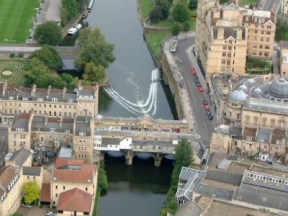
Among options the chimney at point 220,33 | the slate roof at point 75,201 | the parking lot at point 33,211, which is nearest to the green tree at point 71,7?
the chimney at point 220,33

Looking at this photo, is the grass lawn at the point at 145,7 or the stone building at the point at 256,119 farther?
the grass lawn at the point at 145,7

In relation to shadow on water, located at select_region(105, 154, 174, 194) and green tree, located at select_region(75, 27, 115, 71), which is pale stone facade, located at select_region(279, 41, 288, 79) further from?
shadow on water, located at select_region(105, 154, 174, 194)

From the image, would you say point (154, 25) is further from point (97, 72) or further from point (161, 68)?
point (97, 72)

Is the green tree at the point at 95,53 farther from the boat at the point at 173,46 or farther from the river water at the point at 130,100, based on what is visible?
the boat at the point at 173,46

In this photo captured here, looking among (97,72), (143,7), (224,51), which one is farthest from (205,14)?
(143,7)

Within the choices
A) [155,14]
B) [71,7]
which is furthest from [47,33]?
[155,14]

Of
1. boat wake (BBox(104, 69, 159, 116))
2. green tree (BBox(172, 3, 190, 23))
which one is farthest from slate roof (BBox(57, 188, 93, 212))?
green tree (BBox(172, 3, 190, 23))
